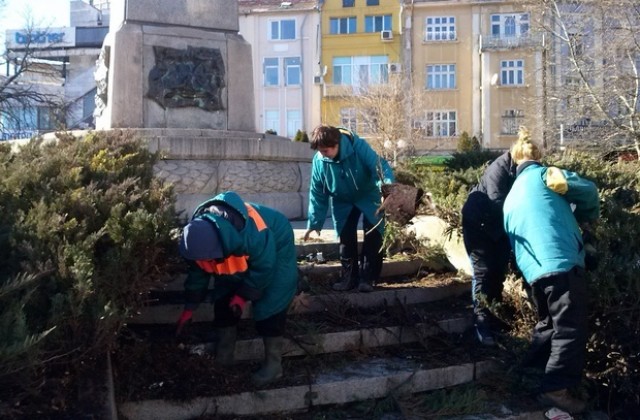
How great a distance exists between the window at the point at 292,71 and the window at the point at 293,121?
1841 mm

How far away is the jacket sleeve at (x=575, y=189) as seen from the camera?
4.19 metres

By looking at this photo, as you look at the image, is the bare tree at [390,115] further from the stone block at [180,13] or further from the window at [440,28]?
the stone block at [180,13]

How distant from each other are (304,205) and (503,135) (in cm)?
3429

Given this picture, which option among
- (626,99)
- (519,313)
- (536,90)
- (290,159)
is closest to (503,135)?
(536,90)

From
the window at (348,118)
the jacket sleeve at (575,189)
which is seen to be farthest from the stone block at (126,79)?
the window at (348,118)

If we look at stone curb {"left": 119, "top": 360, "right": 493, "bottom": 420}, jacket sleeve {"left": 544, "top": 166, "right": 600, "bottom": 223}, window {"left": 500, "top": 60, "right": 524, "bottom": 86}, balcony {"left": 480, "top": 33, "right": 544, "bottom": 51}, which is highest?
balcony {"left": 480, "top": 33, "right": 544, "bottom": 51}

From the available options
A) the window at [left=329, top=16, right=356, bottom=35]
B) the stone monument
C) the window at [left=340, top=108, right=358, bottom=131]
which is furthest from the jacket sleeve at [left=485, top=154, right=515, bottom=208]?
the window at [left=329, top=16, right=356, bottom=35]

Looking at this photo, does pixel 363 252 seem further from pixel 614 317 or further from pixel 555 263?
pixel 614 317

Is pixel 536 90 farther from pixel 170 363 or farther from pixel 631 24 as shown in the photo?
pixel 170 363

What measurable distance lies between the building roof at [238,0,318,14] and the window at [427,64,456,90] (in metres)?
8.63

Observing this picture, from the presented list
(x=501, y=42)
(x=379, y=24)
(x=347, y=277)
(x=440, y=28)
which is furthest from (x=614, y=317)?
(x=379, y=24)

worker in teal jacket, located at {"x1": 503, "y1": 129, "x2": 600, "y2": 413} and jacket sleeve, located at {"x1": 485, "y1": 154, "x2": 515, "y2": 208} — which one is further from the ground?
jacket sleeve, located at {"x1": 485, "y1": 154, "x2": 515, "y2": 208}

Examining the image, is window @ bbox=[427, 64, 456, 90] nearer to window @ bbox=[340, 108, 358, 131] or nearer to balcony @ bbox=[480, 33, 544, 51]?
balcony @ bbox=[480, 33, 544, 51]

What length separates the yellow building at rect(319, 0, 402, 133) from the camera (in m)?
42.8
